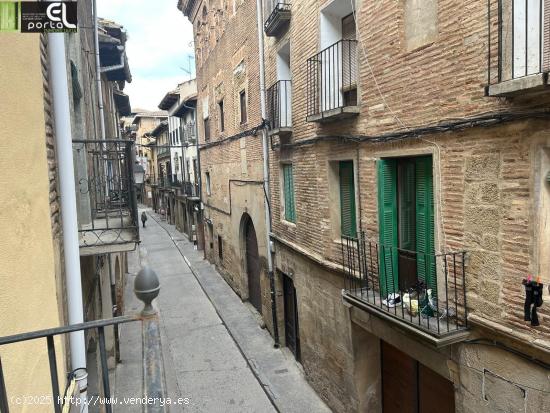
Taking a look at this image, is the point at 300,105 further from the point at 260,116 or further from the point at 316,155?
the point at 260,116

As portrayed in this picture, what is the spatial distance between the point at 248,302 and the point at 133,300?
4.47 m

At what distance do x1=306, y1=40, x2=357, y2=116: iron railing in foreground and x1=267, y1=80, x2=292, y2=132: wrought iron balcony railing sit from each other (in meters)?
1.77

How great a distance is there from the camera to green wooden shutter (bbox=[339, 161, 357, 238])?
779 centimetres

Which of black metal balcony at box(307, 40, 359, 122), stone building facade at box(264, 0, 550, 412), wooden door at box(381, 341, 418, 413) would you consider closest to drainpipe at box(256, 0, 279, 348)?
stone building facade at box(264, 0, 550, 412)

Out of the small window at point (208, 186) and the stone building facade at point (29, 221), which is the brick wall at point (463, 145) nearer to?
the stone building facade at point (29, 221)

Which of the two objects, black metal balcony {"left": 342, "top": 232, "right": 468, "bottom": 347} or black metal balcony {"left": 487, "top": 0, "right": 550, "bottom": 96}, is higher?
black metal balcony {"left": 487, "top": 0, "right": 550, "bottom": 96}

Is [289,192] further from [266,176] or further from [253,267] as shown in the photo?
[253,267]

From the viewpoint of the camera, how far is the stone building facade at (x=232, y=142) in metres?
12.9

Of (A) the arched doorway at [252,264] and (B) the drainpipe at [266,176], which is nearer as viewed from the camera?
(B) the drainpipe at [266,176]

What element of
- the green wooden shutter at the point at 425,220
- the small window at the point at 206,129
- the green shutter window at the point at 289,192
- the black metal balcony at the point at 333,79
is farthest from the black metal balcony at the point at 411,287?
the small window at the point at 206,129

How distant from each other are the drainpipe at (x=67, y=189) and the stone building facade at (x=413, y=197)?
3645 millimetres

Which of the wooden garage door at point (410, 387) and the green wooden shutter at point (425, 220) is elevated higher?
the green wooden shutter at point (425, 220)

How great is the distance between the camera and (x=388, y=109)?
6227 mm

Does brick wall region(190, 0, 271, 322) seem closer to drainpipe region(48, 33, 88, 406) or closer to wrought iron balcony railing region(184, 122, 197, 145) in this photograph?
wrought iron balcony railing region(184, 122, 197, 145)
